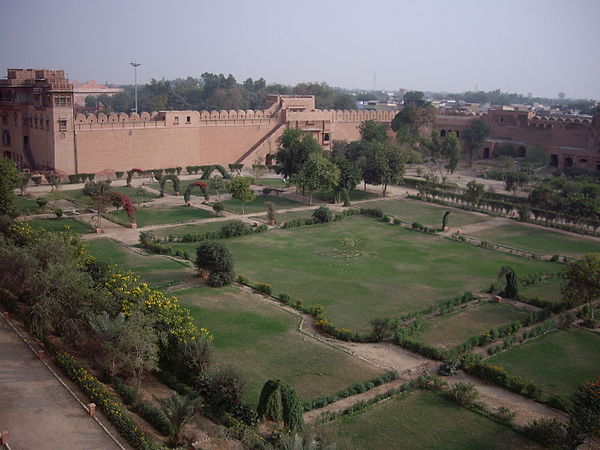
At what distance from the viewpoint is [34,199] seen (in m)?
30.4

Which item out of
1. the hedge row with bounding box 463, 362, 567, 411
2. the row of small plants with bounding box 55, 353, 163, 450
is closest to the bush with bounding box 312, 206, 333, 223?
the hedge row with bounding box 463, 362, 567, 411

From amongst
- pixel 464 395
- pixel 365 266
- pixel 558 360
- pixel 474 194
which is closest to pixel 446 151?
pixel 474 194

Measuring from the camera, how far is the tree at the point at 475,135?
162 feet

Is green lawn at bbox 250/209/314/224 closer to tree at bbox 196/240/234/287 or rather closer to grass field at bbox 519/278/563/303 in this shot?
tree at bbox 196/240/234/287

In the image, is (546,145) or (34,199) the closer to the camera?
(34,199)

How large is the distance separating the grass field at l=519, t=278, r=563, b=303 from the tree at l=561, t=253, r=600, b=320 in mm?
1662

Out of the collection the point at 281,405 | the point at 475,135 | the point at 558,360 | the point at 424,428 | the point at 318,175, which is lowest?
the point at 424,428

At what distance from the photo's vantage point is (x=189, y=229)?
25.7m

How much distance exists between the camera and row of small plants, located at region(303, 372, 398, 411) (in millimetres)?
11984

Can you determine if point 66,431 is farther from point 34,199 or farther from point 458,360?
point 34,199

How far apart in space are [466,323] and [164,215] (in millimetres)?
16058

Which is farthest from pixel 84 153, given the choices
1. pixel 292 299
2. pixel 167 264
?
pixel 292 299

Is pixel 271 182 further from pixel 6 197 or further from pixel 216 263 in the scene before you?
pixel 216 263

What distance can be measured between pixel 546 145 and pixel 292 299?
36.0 meters
